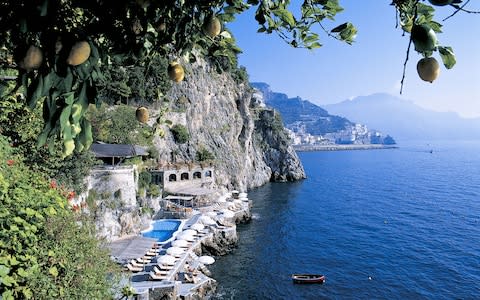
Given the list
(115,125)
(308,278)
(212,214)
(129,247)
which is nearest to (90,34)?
(129,247)

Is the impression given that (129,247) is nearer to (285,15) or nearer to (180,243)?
(180,243)

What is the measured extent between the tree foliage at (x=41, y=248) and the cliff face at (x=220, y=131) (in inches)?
1296

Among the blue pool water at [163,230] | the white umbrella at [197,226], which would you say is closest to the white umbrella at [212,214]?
the blue pool water at [163,230]

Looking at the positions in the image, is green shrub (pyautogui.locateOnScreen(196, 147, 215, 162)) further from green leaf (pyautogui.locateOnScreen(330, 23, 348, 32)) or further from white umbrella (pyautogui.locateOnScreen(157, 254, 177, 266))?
green leaf (pyautogui.locateOnScreen(330, 23, 348, 32))

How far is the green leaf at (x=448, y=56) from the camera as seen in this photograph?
1726 mm

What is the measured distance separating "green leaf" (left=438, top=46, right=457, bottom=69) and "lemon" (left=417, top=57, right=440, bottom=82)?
6cm

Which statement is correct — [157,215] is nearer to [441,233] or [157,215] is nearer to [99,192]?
[99,192]

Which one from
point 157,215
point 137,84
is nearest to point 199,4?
point 157,215

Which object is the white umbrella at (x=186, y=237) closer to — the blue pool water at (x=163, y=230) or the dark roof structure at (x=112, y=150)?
the blue pool water at (x=163, y=230)

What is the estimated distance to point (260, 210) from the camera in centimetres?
4897

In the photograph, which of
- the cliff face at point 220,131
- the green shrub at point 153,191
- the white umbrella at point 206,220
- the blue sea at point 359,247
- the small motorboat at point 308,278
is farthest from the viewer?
the cliff face at point 220,131

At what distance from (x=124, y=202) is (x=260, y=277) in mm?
11979

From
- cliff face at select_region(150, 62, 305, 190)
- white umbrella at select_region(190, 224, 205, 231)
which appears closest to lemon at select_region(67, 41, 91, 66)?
white umbrella at select_region(190, 224, 205, 231)

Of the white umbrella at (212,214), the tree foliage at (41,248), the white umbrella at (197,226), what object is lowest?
the white umbrella at (197,226)
